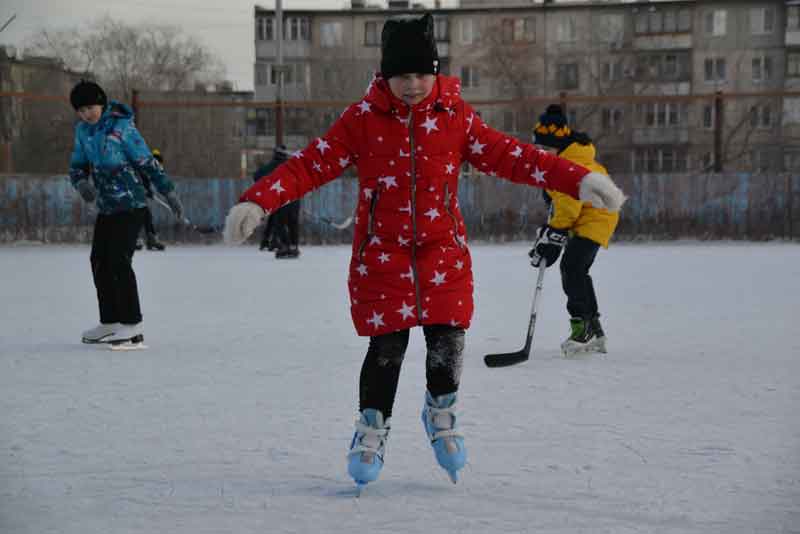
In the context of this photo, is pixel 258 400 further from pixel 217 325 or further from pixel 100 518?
pixel 217 325

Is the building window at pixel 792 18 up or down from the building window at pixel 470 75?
up

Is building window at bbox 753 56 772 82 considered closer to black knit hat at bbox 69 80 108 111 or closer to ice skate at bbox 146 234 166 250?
ice skate at bbox 146 234 166 250

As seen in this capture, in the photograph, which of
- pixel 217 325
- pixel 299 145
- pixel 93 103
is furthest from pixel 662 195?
pixel 93 103

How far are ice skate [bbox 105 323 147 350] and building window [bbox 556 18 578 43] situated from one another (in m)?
46.2

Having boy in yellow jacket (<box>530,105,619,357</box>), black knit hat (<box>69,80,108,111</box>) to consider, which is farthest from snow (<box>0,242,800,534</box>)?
black knit hat (<box>69,80,108,111</box>)

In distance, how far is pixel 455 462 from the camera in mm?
3174

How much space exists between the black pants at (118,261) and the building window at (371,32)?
47.8 metres

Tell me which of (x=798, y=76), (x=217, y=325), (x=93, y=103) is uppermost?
(x=798, y=76)

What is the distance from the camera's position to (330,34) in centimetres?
5444

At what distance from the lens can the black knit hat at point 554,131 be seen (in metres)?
5.59

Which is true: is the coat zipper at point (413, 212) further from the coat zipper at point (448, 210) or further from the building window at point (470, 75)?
the building window at point (470, 75)

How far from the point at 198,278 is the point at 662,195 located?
26.6ft

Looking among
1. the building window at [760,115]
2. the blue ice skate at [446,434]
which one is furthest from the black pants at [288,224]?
the blue ice skate at [446,434]

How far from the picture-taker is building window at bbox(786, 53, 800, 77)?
49.2 metres
